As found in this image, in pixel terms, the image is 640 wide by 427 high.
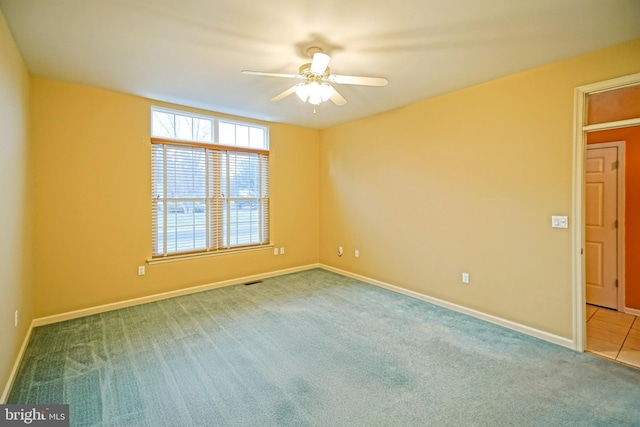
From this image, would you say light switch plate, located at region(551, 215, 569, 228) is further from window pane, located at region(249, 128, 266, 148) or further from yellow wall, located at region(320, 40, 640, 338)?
window pane, located at region(249, 128, 266, 148)

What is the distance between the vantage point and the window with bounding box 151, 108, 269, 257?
13.3 feet

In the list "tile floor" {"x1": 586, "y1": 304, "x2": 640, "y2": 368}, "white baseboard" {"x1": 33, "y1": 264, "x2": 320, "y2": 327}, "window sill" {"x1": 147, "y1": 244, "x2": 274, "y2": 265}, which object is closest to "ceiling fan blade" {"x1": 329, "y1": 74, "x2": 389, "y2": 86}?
"tile floor" {"x1": 586, "y1": 304, "x2": 640, "y2": 368}

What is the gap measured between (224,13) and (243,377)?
269cm

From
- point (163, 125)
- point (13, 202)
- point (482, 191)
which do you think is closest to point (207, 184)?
point (163, 125)

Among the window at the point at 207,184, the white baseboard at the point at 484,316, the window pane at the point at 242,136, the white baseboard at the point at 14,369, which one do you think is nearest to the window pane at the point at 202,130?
the window at the point at 207,184

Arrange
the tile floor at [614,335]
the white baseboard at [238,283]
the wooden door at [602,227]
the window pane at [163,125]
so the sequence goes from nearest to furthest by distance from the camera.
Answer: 1. the tile floor at [614,335]
2. the white baseboard at [238,283]
3. the wooden door at [602,227]
4. the window pane at [163,125]

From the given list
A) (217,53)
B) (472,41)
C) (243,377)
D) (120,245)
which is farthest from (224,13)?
(120,245)

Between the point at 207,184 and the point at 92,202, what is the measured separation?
1.40 m

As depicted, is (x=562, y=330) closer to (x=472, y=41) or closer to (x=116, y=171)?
(x=472, y=41)

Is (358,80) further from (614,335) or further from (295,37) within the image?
(614,335)

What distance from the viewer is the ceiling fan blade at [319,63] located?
2.19m

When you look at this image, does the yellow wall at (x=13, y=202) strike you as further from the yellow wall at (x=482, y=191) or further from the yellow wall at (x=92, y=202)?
the yellow wall at (x=482, y=191)

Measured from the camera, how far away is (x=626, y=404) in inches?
77.3

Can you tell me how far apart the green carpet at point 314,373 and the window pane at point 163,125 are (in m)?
2.35
